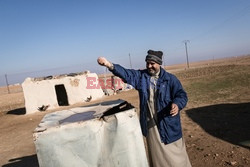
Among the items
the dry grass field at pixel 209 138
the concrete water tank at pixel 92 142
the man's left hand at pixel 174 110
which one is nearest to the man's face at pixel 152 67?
the man's left hand at pixel 174 110

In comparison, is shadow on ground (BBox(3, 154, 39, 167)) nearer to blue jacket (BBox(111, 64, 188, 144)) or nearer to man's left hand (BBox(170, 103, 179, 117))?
blue jacket (BBox(111, 64, 188, 144))

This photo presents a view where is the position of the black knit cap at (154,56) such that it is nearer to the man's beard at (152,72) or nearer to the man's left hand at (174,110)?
the man's beard at (152,72)

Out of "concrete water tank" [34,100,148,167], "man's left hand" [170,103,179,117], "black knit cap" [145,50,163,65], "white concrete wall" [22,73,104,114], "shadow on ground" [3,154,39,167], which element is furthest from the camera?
"white concrete wall" [22,73,104,114]

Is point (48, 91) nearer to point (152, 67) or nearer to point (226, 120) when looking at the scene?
point (226, 120)

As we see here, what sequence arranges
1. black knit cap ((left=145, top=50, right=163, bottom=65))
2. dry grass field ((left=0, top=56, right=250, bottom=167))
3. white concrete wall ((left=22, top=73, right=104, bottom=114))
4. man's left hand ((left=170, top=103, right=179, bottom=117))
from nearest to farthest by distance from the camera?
man's left hand ((left=170, top=103, right=179, bottom=117))
black knit cap ((left=145, top=50, right=163, bottom=65))
dry grass field ((left=0, top=56, right=250, bottom=167))
white concrete wall ((left=22, top=73, right=104, bottom=114))

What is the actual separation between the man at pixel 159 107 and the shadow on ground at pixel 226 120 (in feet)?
8.17

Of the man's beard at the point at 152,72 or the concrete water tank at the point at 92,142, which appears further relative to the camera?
the man's beard at the point at 152,72

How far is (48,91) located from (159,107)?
38.6 feet

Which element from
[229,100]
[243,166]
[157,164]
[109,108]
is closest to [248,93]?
[229,100]

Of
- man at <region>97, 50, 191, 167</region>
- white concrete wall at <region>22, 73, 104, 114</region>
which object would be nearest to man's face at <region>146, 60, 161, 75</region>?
man at <region>97, 50, 191, 167</region>

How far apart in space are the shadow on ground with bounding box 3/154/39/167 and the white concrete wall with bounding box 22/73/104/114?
303 inches

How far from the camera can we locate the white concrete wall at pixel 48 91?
13.2 m

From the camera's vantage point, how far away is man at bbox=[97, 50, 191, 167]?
270 centimetres

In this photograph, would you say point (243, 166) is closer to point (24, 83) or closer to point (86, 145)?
point (86, 145)
